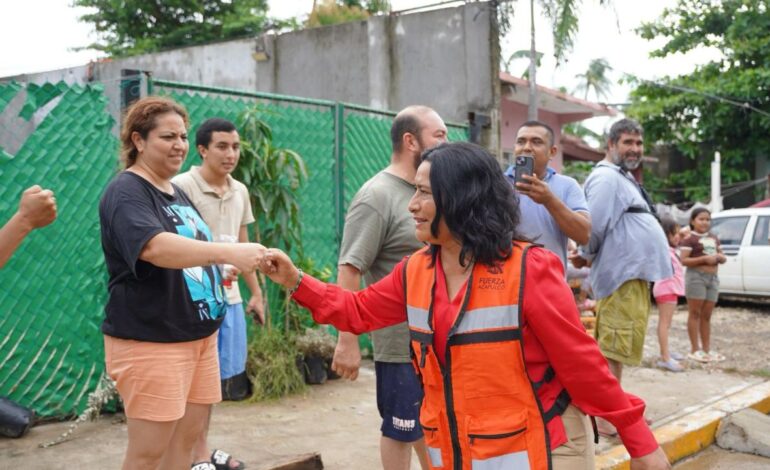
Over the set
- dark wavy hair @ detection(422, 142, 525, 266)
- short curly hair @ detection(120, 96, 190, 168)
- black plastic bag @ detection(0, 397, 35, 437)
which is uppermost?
short curly hair @ detection(120, 96, 190, 168)

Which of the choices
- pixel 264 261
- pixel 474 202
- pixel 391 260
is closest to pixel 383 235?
pixel 391 260

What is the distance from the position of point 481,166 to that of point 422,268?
0.42 m

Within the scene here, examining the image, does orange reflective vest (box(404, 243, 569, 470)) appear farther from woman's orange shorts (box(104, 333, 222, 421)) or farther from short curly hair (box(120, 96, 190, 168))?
short curly hair (box(120, 96, 190, 168))

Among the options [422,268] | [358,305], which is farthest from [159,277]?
[422,268]

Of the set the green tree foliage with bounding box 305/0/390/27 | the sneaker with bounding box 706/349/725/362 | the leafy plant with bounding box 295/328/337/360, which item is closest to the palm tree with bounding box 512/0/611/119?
the green tree foliage with bounding box 305/0/390/27

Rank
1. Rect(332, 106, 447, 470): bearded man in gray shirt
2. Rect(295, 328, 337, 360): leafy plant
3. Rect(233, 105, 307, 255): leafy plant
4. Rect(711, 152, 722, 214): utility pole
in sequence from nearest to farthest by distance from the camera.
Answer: Rect(332, 106, 447, 470): bearded man in gray shirt < Rect(233, 105, 307, 255): leafy plant < Rect(295, 328, 337, 360): leafy plant < Rect(711, 152, 722, 214): utility pole

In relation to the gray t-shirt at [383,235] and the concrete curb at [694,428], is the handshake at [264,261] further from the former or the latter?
the concrete curb at [694,428]

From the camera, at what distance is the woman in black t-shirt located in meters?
2.91

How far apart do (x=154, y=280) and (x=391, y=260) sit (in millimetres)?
1181

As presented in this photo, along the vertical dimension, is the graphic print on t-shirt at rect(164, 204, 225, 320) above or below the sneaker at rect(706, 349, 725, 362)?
above

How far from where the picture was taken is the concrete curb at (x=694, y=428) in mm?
4930

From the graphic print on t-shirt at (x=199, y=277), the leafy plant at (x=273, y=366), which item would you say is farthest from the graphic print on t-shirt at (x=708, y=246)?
the graphic print on t-shirt at (x=199, y=277)

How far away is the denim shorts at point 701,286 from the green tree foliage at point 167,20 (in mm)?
20149

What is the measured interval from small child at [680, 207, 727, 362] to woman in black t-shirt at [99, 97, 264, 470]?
21.9ft
